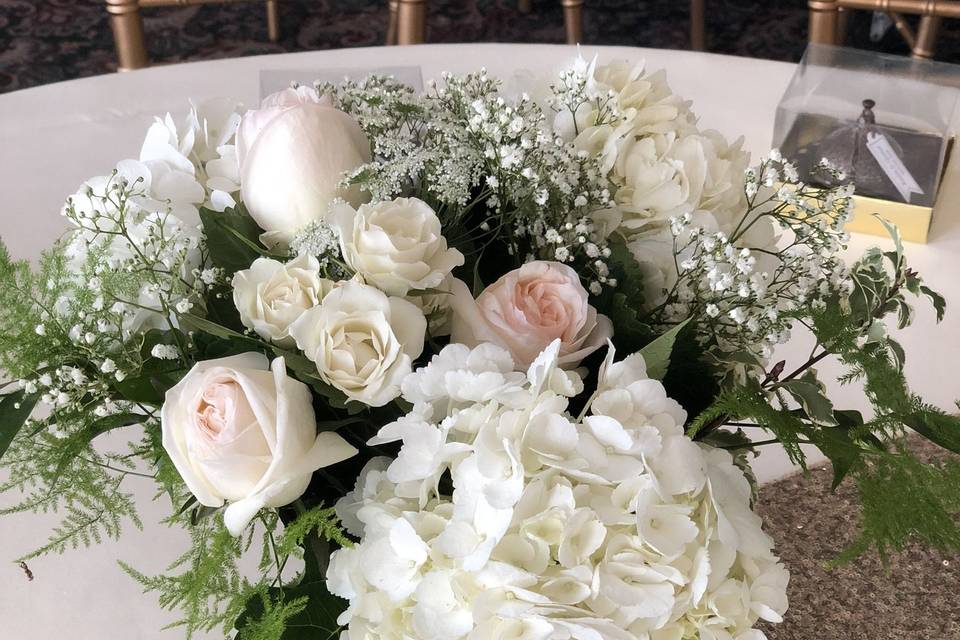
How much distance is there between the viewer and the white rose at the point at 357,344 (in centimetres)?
52

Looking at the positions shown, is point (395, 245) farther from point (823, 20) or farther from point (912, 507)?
point (823, 20)

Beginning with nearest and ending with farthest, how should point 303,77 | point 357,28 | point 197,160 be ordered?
point 197,160 → point 303,77 → point 357,28

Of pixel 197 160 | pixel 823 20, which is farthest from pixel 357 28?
pixel 197 160

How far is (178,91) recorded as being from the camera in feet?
4.29

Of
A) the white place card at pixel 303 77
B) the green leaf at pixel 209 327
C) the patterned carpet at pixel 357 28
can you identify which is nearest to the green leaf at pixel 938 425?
the green leaf at pixel 209 327

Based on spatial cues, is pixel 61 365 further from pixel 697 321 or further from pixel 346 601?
pixel 697 321

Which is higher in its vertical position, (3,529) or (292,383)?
(292,383)

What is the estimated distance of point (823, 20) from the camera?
5.42 ft

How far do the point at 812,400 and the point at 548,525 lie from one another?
21 centimetres

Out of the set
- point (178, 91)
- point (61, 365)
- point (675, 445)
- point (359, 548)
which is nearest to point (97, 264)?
point (61, 365)

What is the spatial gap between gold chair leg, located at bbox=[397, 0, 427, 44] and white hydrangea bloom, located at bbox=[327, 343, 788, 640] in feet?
4.11

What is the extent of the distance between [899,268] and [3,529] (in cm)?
76

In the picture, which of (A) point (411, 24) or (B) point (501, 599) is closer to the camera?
(B) point (501, 599)

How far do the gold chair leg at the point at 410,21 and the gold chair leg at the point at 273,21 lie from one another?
1645 mm
